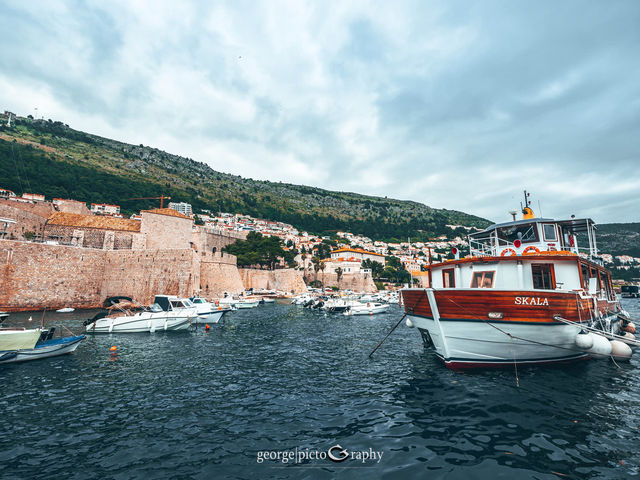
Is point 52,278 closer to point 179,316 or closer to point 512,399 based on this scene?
point 179,316

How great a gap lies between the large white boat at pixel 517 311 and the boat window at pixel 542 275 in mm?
28

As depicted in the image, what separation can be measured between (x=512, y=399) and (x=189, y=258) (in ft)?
108

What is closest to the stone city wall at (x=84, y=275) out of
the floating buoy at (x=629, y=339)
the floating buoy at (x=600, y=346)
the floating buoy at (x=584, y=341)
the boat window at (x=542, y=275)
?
the boat window at (x=542, y=275)

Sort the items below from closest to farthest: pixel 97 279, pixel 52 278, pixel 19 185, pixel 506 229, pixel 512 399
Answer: pixel 512 399 < pixel 506 229 < pixel 52 278 < pixel 97 279 < pixel 19 185

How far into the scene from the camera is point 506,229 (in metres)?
12.6

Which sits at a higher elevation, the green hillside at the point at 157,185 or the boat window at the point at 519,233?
the green hillside at the point at 157,185

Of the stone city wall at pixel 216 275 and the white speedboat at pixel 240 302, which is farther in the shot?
the stone city wall at pixel 216 275

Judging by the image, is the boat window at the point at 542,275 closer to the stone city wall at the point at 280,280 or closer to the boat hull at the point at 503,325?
the boat hull at the point at 503,325

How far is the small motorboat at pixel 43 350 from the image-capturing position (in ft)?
36.1

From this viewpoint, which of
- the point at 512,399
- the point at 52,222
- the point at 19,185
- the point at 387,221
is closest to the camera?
the point at 512,399

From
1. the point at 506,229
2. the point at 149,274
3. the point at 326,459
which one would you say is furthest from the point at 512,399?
the point at 149,274

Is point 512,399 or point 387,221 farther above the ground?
point 387,221

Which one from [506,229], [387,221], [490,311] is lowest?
[490,311]

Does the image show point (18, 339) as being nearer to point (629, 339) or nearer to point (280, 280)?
point (629, 339)
